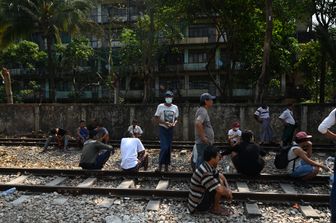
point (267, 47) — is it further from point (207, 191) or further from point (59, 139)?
Result: point (207, 191)

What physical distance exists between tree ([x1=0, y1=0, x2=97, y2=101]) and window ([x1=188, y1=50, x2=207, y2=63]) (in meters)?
19.3

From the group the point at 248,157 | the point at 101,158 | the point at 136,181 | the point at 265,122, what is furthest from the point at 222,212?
the point at 265,122

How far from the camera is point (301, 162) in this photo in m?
8.34

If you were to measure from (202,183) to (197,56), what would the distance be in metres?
40.6

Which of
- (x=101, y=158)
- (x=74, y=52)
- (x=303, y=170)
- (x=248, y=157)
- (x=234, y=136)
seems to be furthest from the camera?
(x=74, y=52)

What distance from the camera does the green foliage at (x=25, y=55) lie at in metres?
43.2

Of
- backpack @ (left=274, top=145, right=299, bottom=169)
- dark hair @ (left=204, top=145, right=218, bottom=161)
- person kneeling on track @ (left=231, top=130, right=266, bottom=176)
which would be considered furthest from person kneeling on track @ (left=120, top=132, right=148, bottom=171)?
backpack @ (left=274, top=145, right=299, bottom=169)

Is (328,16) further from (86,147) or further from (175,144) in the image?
(86,147)

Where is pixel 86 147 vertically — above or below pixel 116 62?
below

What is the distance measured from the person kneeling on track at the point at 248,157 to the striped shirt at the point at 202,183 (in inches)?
84.2

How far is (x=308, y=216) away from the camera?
6207 millimetres

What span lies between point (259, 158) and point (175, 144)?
6721 millimetres

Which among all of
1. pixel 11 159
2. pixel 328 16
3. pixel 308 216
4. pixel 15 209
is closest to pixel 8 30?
pixel 11 159

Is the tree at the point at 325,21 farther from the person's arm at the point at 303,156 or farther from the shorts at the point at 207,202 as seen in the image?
the shorts at the point at 207,202
